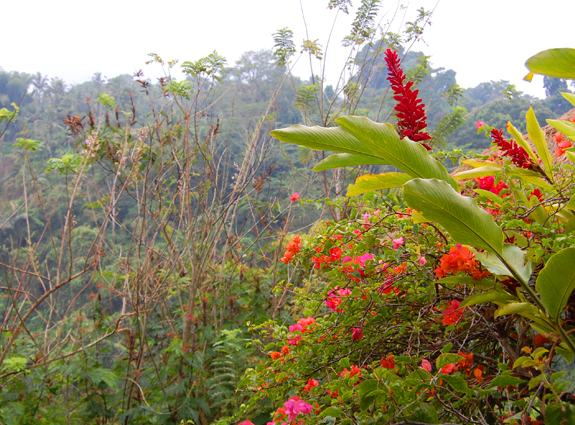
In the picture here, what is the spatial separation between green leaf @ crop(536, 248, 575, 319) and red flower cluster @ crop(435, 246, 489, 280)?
11 cm

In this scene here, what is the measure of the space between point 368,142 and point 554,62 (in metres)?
0.30

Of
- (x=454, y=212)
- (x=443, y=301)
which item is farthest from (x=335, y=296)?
(x=454, y=212)

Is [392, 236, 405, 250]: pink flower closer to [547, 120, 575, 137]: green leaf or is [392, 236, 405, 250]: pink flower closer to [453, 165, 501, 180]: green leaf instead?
[453, 165, 501, 180]: green leaf

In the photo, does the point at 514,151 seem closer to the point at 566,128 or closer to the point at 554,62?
the point at 566,128

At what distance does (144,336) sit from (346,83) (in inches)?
86.5

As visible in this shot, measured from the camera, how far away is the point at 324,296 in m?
1.06

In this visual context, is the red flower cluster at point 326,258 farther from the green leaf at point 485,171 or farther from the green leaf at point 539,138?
the green leaf at point 539,138

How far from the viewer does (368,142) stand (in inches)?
22.5

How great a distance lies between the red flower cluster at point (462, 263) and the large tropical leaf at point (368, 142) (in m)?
0.14

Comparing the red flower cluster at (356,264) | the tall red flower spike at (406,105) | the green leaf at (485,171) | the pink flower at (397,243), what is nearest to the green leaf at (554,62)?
the tall red flower spike at (406,105)

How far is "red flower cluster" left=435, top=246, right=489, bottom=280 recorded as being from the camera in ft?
2.08

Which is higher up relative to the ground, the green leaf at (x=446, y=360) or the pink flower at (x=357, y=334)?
the green leaf at (x=446, y=360)

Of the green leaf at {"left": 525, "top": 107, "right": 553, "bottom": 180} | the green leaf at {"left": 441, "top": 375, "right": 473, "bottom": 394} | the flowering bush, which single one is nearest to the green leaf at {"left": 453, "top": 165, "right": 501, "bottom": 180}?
the flowering bush

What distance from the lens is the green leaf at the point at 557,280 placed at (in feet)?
1.62
